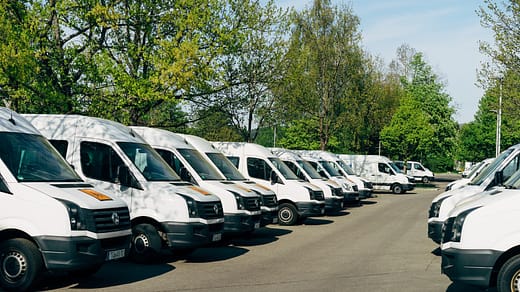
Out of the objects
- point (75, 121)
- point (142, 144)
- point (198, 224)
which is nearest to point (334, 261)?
point (198, 224)

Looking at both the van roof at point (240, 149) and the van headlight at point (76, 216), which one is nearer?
the van headlight at point (76, 216)

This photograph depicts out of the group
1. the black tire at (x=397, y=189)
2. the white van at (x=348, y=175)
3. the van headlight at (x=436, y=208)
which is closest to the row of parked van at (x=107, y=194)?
the van headlight at (x=436, y=208)

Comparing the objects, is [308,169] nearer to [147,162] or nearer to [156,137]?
[156,137]

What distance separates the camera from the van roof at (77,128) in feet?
39.6

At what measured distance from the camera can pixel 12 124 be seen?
32.5ft

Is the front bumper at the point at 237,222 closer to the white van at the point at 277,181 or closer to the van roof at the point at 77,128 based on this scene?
the van roof at the point at 77,128

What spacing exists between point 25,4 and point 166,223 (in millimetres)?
11089

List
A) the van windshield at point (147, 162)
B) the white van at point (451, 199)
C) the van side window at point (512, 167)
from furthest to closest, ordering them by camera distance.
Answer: the van side window at point (512, 167)
the white van at point (451, 199)
the van windshield at point (147, 162)

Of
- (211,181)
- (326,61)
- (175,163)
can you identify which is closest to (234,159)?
(211,181)

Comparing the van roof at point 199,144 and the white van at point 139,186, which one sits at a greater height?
the van roof at point 199,144

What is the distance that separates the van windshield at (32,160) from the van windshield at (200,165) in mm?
4797

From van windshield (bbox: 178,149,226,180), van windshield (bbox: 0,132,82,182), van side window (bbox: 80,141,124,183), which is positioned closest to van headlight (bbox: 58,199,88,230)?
van windshield (bbox: 0,132,82,182)

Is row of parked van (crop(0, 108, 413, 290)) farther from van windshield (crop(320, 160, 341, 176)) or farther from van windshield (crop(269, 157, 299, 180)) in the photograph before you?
van windshield (crop(320, 160, 341, 176))

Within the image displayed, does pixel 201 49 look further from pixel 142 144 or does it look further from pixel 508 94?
pixel 508 94
